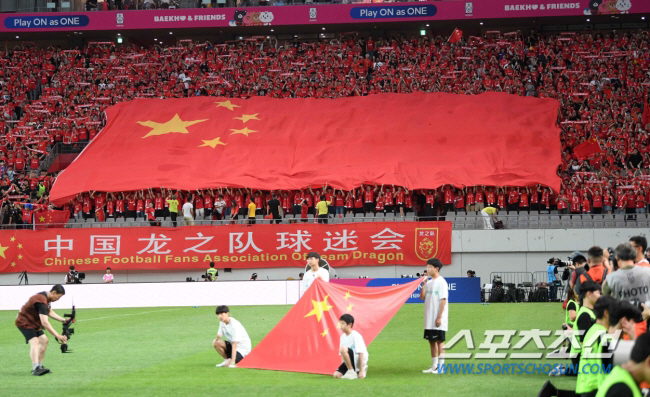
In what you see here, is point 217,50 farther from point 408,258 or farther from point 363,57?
point 408,258

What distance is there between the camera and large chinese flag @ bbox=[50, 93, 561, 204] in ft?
123

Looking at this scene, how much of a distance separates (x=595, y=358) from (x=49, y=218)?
1321 inches

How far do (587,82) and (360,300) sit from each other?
111ft

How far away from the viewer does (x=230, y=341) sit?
14141 millimetres

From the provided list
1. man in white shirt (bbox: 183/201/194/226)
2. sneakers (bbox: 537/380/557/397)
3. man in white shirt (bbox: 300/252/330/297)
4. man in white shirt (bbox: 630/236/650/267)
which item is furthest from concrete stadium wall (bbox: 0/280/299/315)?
sneakers (bbox: 537/380/557/397)

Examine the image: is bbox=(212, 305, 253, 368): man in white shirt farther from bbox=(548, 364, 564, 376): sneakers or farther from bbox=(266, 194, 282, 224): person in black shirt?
bbox=(266, 194, 282, 224): person in black shirt

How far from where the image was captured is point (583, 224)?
3497 cm

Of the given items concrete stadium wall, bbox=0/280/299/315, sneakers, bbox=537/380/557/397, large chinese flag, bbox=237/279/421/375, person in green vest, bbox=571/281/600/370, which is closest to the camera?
sneakers, bbox=537/380/557/397

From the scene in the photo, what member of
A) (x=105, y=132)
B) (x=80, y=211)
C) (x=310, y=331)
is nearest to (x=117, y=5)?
(x=105, y=132)

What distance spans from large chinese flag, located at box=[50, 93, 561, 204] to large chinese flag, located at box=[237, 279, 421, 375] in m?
23.3

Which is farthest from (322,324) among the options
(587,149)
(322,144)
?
(587,149)

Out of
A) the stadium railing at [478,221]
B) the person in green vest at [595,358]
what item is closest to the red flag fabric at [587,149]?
the stadium railing at [478,221]

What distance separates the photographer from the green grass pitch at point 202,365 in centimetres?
1152

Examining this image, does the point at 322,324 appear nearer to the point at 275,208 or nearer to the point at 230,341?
the point at 230,341
